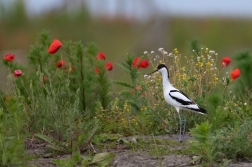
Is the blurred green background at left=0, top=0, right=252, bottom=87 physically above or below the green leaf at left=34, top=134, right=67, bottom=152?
above

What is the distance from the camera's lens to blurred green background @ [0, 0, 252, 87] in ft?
65.9

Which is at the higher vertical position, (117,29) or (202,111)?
(117,29)

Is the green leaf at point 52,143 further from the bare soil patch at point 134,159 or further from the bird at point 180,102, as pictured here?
the bird at point 180,102

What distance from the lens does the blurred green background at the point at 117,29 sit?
20.1 m

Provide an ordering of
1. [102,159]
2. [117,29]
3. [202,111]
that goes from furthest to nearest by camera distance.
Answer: [117,29], [202,111], [102,159]

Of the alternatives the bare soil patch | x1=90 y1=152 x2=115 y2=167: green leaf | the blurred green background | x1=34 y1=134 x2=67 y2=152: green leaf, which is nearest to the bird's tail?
the bare soil patch

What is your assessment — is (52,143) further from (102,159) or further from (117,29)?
(117,29)

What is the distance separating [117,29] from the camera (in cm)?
2258

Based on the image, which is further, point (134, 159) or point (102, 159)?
point (134, 159)

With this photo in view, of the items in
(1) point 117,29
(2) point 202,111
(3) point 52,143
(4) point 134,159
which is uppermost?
(1) point 117,29

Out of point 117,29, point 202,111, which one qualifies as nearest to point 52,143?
point 202,111

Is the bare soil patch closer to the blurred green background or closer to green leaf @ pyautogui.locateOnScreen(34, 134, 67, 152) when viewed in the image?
green leaf @ pyautogui.locateOnScreen(34, 134, 67, 152)

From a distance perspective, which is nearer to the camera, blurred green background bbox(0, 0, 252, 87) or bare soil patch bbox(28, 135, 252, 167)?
bare soil patch bbox(28, 135, 252, 167)

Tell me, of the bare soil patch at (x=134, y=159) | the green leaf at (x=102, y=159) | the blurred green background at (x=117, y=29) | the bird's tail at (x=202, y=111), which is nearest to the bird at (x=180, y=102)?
the bird's tail at (x=202, y=111)
